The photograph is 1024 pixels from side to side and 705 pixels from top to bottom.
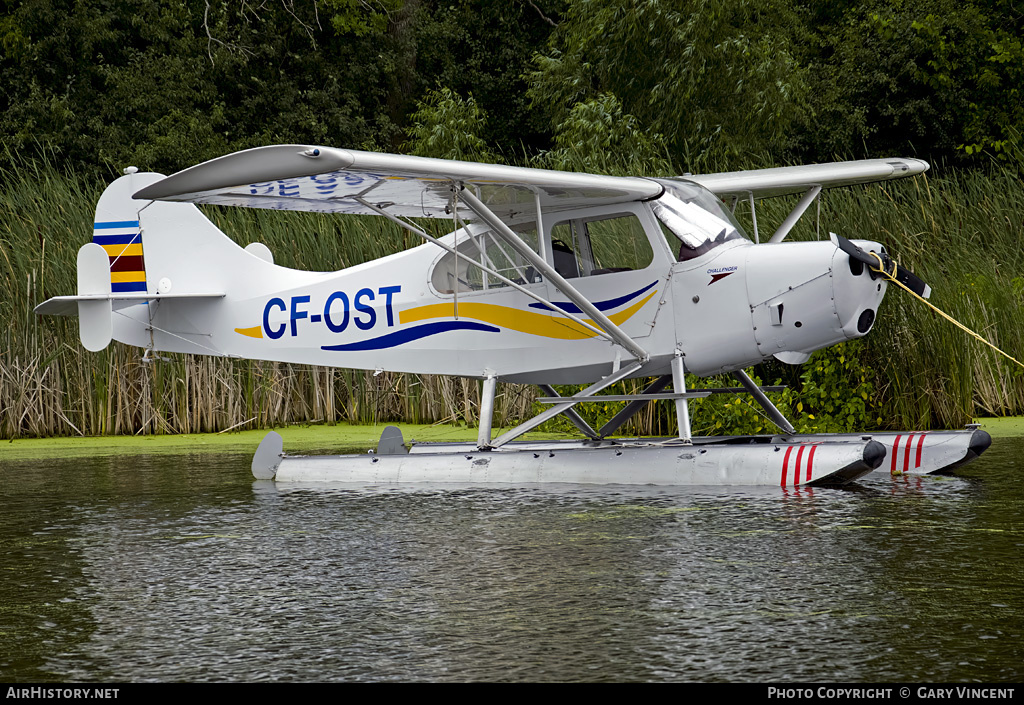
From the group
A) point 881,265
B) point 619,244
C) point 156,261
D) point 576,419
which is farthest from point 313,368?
point 881,265

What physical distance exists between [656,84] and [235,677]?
17.7m

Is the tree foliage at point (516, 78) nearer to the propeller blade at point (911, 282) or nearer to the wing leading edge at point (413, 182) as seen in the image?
the wing leading edge at point (413, 182)

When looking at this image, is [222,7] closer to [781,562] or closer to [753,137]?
[753,137]

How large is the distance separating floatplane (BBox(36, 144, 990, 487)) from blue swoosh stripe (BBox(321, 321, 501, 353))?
0.01 meters

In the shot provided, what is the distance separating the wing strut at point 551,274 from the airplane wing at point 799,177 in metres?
1.81

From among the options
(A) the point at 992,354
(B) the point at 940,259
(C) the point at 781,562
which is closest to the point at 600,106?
(B) the point at 940,259

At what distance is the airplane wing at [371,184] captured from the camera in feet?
22.9

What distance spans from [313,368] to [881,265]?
639 cm

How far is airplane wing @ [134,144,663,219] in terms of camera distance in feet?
22.9

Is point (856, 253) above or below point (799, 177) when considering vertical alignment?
below

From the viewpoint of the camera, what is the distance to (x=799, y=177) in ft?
32.5

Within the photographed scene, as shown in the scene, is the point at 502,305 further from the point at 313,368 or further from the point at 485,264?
the point at 313,368

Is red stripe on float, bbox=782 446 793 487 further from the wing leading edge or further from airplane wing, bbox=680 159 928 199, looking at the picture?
airplane wing, bbox=680 159 928 199

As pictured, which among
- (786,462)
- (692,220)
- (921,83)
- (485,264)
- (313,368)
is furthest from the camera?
(921,83)
